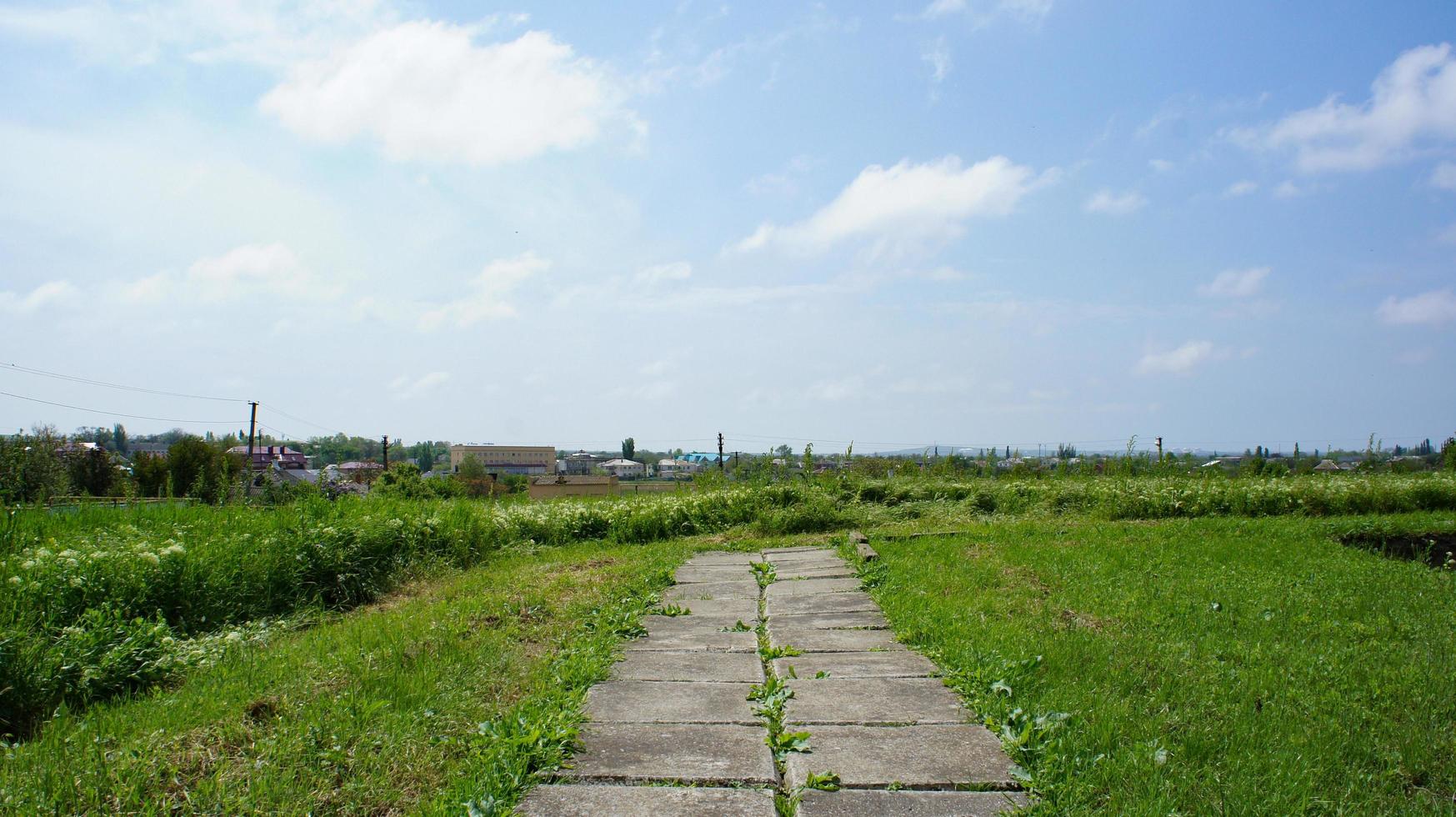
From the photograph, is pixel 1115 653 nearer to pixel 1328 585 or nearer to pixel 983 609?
pixel 983 609

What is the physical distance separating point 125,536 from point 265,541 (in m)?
0.81

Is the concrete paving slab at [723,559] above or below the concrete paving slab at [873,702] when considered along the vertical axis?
above

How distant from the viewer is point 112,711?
3234 millimetres

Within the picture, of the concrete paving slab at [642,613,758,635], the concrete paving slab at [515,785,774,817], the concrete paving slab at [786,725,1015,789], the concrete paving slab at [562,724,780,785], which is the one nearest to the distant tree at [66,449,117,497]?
the concrete paving slab at [642,613,758,635]

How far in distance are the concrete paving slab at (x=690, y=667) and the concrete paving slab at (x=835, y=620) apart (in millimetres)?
706

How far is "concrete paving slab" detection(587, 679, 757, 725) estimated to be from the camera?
9.82 feet

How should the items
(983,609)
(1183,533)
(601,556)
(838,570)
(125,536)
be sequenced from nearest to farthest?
1. (983,609)
2. (125,536)
3. (838,570)
4. (601,556)
5. (1183,533)

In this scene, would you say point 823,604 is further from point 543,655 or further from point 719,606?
point 543,655

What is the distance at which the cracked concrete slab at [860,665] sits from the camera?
11.6 feet

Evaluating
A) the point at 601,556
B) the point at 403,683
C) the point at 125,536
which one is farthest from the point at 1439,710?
the point at 125,536

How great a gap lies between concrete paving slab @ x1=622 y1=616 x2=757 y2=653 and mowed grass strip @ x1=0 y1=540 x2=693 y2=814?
17cm

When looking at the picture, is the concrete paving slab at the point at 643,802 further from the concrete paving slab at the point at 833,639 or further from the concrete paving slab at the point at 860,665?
the concrete paving slab at the point at 833,639

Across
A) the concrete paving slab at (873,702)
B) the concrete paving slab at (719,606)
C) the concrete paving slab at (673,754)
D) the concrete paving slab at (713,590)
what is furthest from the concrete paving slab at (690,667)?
the concrete paving slab at (713,590)

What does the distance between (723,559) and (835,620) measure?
9.31ft
